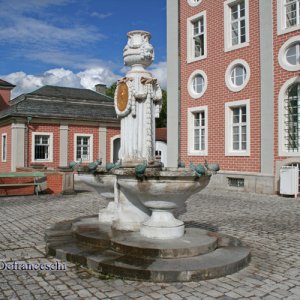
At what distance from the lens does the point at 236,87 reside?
15914 mm

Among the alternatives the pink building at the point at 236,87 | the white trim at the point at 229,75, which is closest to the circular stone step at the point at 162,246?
the pink building at the point at 236,87

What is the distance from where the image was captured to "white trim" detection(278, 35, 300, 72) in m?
13.8

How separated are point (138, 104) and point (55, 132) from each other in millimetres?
17392

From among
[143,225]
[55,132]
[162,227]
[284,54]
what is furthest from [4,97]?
[162,227]

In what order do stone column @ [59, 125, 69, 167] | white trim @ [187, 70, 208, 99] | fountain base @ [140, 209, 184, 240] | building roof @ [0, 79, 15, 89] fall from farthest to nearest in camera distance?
building roof @ [0, 79, 15, 89] < stone column @ [59, 125, 69, 167] < white trim @ [187, 70, 208, 99] < fountain base @ [140, 209, 184, 240]

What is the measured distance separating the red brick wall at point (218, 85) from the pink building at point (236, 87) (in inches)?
1.5

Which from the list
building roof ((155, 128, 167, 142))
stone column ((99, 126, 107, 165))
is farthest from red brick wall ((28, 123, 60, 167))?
building roof ((155, 128, 167, 142))

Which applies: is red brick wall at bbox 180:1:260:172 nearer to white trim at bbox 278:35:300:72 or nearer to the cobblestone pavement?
white trim at bbox 278:35:300:72

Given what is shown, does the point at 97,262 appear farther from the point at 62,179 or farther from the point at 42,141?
the point at 42,141

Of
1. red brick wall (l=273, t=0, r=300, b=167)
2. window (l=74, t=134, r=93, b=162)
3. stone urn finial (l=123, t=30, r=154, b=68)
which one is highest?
red brick wall (l=273, t=0, r=300, b=167)

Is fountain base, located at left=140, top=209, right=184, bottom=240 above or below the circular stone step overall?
above

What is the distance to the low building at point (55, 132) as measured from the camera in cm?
2195

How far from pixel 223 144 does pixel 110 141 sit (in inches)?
401

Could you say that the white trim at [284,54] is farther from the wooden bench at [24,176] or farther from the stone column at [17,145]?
the stone column at [17,145]
